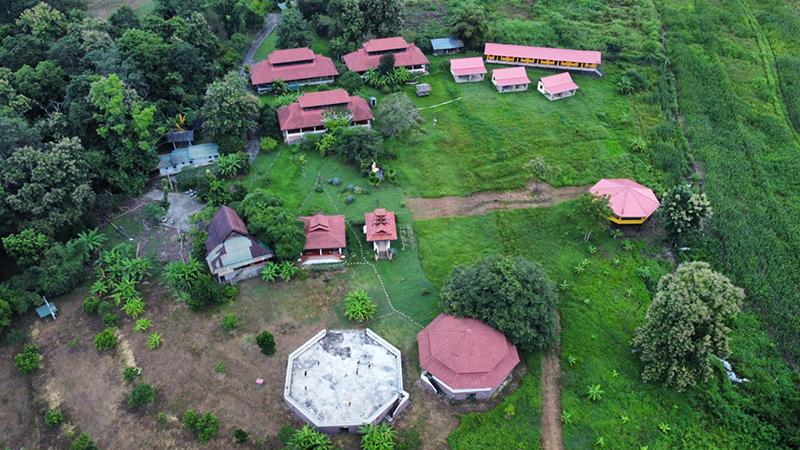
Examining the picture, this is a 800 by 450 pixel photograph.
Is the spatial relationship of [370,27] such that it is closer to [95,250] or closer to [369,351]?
[95,250]

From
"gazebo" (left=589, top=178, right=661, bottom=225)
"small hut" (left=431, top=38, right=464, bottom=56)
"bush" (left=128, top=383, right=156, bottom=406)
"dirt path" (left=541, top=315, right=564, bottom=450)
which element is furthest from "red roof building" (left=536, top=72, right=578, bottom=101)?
"bush" (left=128, top=383, right=156, bottom=406)

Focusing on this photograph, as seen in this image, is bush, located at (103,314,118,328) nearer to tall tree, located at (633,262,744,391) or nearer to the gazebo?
tall tree, located at (633,262,744,391)

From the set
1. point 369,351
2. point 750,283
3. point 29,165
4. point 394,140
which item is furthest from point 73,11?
point 750,283

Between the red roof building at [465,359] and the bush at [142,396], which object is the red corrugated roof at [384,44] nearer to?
the red roof building at [465,359]

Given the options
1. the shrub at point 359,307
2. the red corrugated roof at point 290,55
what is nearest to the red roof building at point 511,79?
the red corrugated roof at point 290,55

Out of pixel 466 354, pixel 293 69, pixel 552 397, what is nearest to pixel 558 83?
pixel 293 69

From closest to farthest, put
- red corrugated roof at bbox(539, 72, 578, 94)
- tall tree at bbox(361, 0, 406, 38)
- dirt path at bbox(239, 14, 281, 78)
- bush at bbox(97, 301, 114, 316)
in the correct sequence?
bush at bbox(97, 301, 114, 316), red corrugated roof at bbox(539, 72, 578, 94), tall tree at bbox(361, 0, 406, 38), dirt path at bbox(239, 14, 281, 78)
